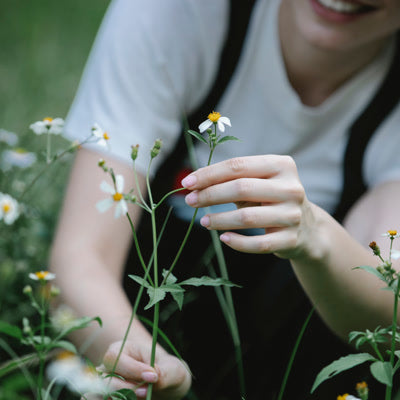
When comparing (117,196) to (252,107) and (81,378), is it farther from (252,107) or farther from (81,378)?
(252,107)

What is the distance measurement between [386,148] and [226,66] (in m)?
0.37

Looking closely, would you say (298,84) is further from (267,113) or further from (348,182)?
(348,182)

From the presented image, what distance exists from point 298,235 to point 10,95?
184 cm

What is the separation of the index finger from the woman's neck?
0.60 meters

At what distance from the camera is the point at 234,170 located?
0.56m

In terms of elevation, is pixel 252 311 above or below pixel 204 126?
below

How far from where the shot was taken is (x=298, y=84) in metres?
1.18

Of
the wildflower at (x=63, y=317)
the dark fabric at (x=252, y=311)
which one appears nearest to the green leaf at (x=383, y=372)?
the wildflower at (x=63, y=317)

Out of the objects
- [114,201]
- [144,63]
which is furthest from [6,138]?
[114,201]

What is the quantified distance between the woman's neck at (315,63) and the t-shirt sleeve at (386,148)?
136 millimetres

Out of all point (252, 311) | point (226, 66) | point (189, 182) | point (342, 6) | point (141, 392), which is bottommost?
point (252, 311)

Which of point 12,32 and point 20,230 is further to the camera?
point 12,32

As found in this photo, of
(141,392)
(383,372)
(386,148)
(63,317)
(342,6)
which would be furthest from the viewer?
(386,148)

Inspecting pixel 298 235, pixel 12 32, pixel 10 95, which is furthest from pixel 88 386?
pixel 12 32
